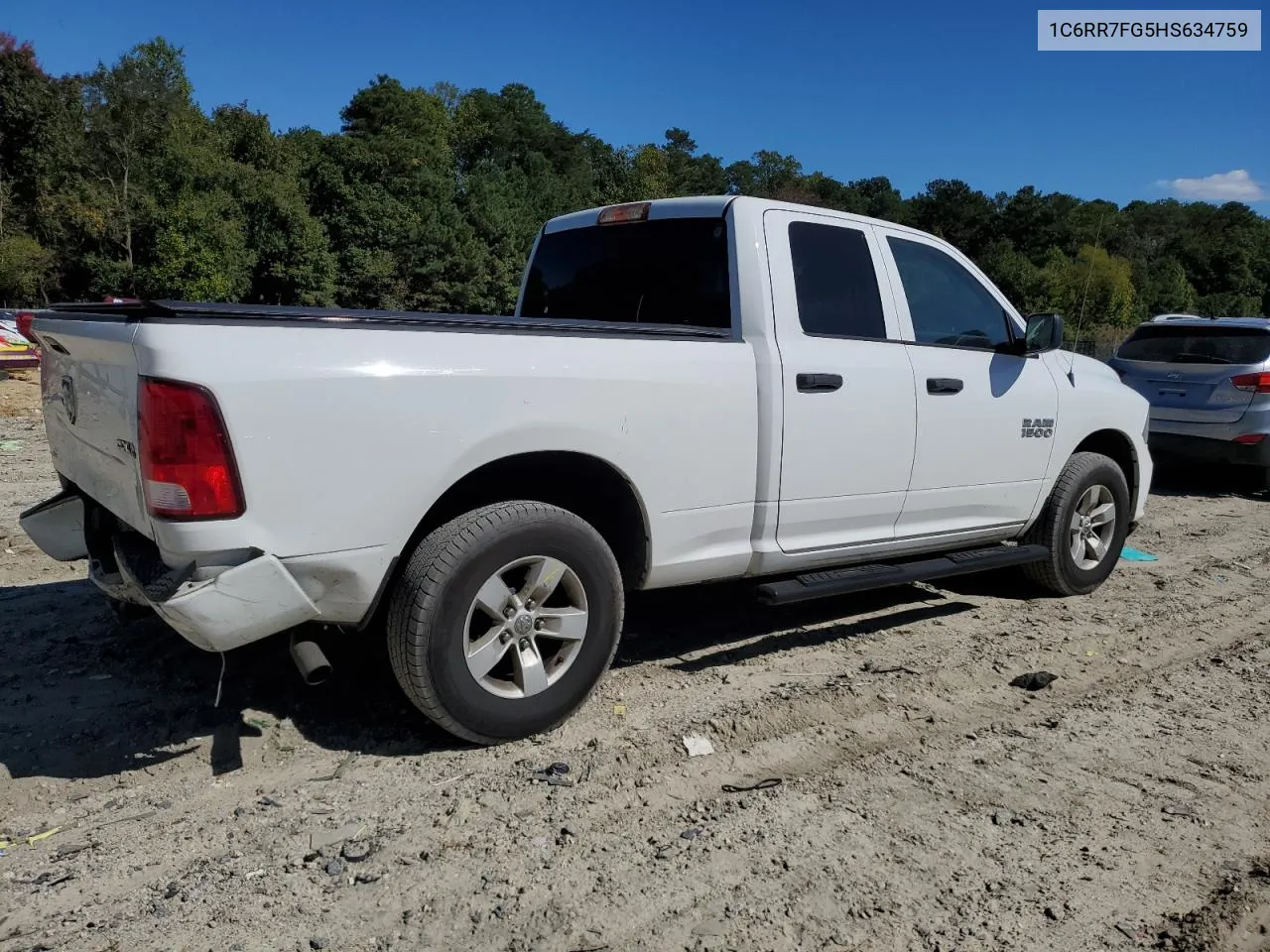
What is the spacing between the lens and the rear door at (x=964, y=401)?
4.57 m

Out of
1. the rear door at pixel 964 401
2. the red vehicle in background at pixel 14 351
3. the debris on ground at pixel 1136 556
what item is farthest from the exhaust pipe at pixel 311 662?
the red vehicle in background at pixel 14 351

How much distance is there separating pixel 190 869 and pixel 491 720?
1.02 metres

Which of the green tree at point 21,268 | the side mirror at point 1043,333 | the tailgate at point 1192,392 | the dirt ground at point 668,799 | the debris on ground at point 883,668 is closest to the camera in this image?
the dirt ground at point 668,799

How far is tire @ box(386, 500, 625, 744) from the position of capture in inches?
123

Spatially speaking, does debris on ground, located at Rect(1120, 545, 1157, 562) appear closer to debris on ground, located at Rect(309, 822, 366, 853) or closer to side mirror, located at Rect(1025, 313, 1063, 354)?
side mirror, located at Rect(1025, 313, 1063, 354)

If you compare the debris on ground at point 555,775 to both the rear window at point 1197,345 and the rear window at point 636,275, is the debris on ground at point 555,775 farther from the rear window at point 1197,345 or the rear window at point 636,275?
the rear window at point 1197,345

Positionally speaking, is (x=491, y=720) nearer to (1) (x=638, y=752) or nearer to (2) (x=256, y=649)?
(1) (x=638, y=752)

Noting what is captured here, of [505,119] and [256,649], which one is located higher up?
[505,119]

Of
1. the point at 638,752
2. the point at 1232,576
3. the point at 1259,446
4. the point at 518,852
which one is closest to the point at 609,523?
the point at 638,752

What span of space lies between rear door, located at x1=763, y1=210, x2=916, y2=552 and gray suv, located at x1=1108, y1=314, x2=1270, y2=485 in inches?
250

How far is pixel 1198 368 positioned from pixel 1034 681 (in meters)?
6.60

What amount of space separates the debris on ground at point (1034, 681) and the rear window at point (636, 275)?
2.06m

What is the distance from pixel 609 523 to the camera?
3.88 metres

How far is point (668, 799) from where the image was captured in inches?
124
